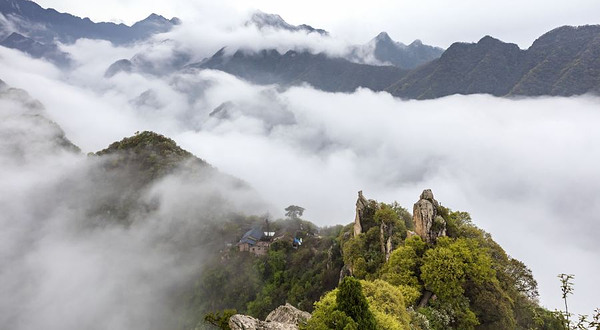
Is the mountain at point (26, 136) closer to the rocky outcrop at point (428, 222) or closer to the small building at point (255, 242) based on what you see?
the small building at point (255, 242)

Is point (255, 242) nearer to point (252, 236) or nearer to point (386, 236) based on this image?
point (252, 236)

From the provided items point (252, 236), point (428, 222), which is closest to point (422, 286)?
point (428, 222)

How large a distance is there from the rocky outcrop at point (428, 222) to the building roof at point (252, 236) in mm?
41190

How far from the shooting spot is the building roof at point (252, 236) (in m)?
67.4

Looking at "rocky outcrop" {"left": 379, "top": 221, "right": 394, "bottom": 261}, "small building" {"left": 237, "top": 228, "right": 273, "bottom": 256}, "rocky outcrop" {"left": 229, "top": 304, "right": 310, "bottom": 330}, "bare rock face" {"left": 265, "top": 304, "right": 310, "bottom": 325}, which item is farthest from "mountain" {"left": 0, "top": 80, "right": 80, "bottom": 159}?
"rocky outcrop" {"left": 229, "top": 304, "right": 310, "bottom": 330}

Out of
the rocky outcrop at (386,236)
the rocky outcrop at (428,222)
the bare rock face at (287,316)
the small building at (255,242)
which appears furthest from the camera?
the small building at (255,242)

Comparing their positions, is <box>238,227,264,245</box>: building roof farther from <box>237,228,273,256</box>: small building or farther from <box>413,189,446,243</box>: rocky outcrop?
<box>413,189,446,243</box>: rocky outcrop

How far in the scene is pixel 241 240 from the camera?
68125 millimetres

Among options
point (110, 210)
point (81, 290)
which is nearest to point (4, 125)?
point (110, 210)

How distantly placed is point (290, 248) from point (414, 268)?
38.2 m

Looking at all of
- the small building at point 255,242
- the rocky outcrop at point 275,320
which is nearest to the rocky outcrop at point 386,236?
the rocky outcrop at point 275,320

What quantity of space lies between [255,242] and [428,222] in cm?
4232

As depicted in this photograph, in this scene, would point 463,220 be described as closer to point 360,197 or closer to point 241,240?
point 360,197

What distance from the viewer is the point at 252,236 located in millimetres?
68438
